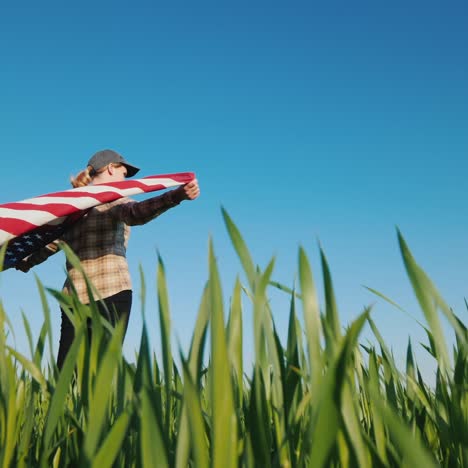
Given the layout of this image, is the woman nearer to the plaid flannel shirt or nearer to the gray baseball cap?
the plaid flannel shirt

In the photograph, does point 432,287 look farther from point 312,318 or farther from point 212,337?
point 212,337

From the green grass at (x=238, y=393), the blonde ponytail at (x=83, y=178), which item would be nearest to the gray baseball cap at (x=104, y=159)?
the blonde ponytail at (x=83, y=178)

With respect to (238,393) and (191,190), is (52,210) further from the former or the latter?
(238,393)

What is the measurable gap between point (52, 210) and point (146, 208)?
55cm

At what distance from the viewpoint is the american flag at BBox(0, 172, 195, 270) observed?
2625 millimetres

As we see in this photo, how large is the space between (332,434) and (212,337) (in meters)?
0.07

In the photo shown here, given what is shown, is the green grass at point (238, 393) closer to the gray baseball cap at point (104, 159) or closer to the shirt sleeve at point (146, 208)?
the shirt sleeve at point (146, 208)

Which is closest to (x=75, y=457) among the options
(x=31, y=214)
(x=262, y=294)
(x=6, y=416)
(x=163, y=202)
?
(x=6, y=416)

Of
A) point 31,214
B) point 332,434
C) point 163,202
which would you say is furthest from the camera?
point 163,202

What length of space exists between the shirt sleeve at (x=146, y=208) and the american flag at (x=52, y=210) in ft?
0.30

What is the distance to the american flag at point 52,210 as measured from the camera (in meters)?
2.62

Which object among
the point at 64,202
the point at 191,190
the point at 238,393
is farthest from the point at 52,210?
the point at 238,393

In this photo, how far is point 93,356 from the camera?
0.55m

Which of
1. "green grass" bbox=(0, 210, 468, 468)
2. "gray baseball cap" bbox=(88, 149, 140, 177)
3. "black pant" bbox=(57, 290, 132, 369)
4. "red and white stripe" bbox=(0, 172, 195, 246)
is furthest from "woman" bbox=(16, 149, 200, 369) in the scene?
"green grass" bbox=(0, 210, 468, 468)
